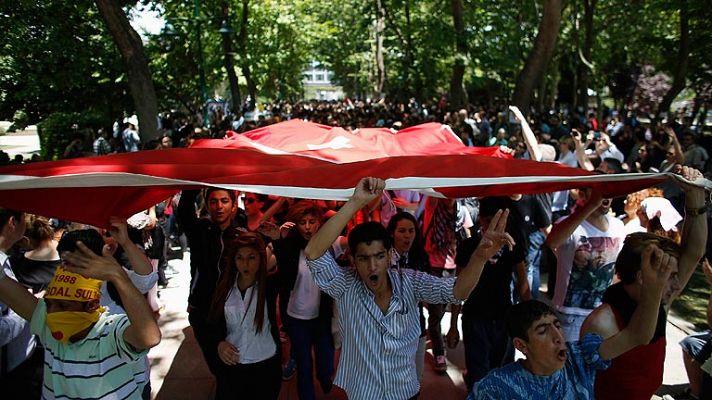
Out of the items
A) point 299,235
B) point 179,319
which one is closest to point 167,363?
point 179,319

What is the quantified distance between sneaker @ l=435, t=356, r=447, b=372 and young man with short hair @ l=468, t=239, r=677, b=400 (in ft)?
8.09

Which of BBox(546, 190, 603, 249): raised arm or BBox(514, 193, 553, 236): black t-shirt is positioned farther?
BBox(514, 193, 553, 236): black t-shirt

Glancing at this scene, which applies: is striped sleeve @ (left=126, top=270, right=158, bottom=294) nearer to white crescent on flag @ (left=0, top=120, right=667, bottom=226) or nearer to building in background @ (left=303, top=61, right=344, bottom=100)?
white crescent on flag @ (left=0, top=120, right=667, bottom=226)

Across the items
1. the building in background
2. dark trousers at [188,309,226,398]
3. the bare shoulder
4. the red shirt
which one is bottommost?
the building in background

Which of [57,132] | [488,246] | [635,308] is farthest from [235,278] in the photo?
[57,132]

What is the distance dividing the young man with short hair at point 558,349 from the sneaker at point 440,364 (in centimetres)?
247

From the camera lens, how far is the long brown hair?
3.42 meters

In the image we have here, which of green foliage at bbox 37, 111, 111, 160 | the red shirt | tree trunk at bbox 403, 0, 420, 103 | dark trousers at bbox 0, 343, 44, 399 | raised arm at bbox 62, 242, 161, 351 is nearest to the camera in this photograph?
raised arm at bbox 62, 242, 161, 351

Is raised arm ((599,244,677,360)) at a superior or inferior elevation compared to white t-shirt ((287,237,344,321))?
superior

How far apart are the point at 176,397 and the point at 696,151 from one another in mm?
8740

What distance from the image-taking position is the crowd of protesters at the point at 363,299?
242 cm

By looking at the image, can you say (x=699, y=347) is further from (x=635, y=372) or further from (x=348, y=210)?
(x=348, y=210)

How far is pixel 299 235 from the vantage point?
409cm

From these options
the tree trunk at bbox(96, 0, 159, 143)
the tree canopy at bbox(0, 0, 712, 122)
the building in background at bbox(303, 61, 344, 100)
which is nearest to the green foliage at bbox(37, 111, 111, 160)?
the tree canopy at bbox(0, 0, 712, 122)
